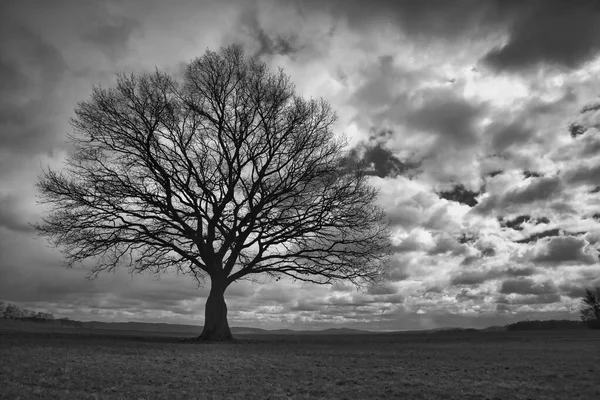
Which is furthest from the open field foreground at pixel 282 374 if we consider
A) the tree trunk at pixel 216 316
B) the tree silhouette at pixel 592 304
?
the tree silhouette at pixel 592 304

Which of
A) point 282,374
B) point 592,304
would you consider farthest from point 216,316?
point 592,304

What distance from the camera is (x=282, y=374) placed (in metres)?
11.1

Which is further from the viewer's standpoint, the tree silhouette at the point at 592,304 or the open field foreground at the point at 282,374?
the tree silhouette at the point at 592,304

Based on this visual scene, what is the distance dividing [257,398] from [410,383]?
12.5 feet

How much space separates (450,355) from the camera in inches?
608

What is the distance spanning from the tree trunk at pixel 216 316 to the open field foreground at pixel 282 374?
7.29 meters

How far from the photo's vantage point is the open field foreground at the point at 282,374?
29.5 ft

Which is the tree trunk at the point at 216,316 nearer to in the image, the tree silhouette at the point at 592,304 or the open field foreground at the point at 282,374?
the open field foreground at the point at 282,374

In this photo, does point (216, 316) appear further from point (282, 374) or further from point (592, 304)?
point (592, 304)

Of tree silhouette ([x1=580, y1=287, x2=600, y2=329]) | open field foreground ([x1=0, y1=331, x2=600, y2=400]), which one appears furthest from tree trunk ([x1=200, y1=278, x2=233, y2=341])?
tree silhouette ([x1=580, y1=287, x2=600, y2=329])

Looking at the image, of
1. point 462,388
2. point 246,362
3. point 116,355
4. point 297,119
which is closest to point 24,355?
point 116,355

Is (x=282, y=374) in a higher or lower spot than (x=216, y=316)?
lower

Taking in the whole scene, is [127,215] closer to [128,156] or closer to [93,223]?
[93,223]

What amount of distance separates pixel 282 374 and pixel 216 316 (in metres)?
12.8
